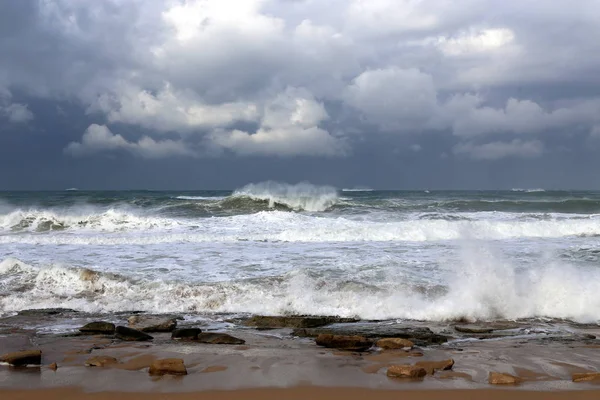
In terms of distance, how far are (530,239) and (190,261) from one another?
415 inches

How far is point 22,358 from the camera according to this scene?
4.96 m

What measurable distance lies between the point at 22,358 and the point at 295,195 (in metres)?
26.2

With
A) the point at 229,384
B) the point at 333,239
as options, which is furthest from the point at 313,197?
the point at 229,384

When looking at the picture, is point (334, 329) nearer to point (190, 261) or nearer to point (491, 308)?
point (491, 308)

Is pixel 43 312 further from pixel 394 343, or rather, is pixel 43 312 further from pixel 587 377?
pixel 587 377

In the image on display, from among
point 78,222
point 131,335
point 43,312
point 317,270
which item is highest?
point 78,222

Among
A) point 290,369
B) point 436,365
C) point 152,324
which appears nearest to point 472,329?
point 436,365

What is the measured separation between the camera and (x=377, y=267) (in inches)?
410

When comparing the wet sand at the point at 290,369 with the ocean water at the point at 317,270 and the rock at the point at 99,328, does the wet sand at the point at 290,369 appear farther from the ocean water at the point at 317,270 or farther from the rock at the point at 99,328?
the ocean water at the point at 317,270

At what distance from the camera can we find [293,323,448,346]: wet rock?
235 inches

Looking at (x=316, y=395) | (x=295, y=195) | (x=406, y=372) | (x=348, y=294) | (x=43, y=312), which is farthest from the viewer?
(x=295, y=195)

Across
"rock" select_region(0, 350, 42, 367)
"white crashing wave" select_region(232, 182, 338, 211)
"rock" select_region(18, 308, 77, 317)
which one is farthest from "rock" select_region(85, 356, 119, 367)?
"white crashing wave" select_region(232, 182, 338, 211)

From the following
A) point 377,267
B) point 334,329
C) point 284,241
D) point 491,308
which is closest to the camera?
point 334,329

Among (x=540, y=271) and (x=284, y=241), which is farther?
(x=284, y=241)
